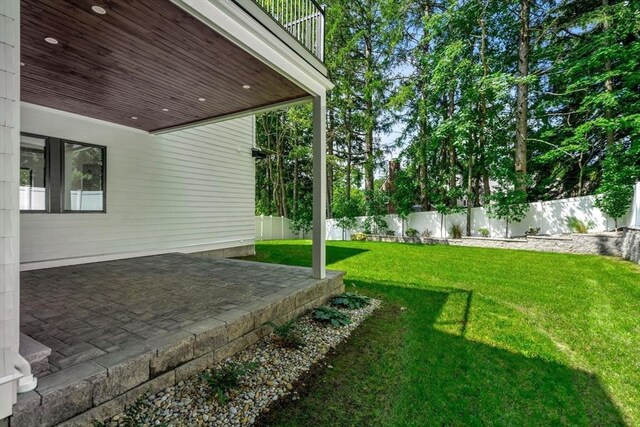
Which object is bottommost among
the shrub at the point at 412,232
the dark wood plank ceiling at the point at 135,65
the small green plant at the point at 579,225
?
the shrub at the point at 412,232

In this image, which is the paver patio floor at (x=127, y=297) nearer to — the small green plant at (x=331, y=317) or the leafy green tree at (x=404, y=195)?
the small green plant at (x=331, y=317)

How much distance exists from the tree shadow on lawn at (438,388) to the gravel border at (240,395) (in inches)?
5.5

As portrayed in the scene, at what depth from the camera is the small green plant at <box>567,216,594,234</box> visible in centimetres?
927

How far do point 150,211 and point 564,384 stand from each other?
7118 mm

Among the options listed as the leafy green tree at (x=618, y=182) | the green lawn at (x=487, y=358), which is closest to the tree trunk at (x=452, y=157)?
the leafy green tree at (x=618, y=182)

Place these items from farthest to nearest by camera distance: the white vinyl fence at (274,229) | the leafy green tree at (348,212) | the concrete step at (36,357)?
the white vinyl fence at (274,229)
the leafy green tree at (348,212)
the concrete step at (36,357)

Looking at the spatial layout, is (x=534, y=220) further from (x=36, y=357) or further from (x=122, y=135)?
(x=36, y=357)

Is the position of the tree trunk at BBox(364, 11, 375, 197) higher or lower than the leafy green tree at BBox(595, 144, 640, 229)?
higher

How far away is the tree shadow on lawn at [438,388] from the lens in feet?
7.13

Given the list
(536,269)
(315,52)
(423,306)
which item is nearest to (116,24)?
(315,52)

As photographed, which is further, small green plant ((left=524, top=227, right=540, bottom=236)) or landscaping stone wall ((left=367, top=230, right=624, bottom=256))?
small green plant ((left=524, top=227, right=540, bottom=236))

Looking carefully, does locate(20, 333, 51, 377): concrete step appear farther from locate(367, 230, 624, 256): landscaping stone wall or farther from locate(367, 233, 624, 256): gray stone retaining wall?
locate(367, 233, 624, 256): gray stone retaining wall

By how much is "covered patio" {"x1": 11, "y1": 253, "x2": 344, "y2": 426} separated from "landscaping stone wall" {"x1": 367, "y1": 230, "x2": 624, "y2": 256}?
7.85m

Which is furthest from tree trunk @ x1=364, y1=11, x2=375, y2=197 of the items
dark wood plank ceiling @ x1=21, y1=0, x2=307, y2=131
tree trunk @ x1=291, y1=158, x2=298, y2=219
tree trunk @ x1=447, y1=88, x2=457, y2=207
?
dark wood plank ceiling @ x1=21, y1=0, x2=307, y2=131
